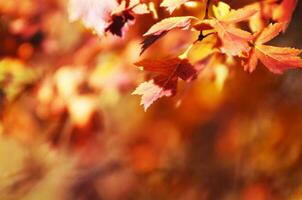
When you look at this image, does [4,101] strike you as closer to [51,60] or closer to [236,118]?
[51,60]

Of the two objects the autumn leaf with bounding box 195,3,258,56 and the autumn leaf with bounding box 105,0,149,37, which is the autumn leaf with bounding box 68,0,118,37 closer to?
the autumn leaf with bounding box 105,0,149,37

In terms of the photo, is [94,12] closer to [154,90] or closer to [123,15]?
[123,15]

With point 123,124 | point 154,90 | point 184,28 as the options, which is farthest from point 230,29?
point 123,124

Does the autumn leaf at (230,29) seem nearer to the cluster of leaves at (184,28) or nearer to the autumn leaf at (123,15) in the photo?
the cluster of leaves at (184,28)

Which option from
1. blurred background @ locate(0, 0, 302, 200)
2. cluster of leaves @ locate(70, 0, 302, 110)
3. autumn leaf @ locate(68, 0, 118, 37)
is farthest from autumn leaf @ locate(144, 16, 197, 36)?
blurred background @ locate(0, 0, 302, 200)

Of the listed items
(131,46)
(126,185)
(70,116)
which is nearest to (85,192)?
(126,185)

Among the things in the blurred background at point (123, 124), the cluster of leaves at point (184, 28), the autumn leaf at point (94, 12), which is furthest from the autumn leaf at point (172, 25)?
the blurred background at point (123, 124)
